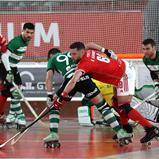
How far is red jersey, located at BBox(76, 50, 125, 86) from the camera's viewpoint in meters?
4.27

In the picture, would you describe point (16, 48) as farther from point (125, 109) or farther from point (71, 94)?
point (125, 109)

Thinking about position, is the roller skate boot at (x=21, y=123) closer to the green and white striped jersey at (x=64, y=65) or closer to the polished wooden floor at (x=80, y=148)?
the polished wooden floor at (x=80, y=148)

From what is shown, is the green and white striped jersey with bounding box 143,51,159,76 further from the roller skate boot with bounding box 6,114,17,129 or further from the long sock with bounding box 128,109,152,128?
the roller skate boot with bounding box 6,114,17,129

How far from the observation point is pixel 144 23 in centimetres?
984

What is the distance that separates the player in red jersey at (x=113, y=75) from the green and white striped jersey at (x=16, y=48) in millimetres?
1870

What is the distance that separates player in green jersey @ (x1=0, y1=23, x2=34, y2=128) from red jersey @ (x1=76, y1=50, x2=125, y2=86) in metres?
2.01

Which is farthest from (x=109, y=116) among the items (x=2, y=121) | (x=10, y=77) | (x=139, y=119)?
(x=2, y=121)

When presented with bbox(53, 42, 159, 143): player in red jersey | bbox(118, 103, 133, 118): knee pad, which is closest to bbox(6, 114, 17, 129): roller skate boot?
bbox(53, 42, 159, 143): player in red jersey

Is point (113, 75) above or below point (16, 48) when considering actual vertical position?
below

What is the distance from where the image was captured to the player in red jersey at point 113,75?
14.0ft

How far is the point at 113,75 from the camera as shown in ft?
14.9

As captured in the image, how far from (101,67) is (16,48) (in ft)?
7.57

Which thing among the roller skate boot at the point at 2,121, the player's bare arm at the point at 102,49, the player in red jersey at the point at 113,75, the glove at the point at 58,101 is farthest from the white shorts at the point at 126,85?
the roller skate boot at the point at 2,121

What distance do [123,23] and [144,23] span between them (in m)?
0.65
